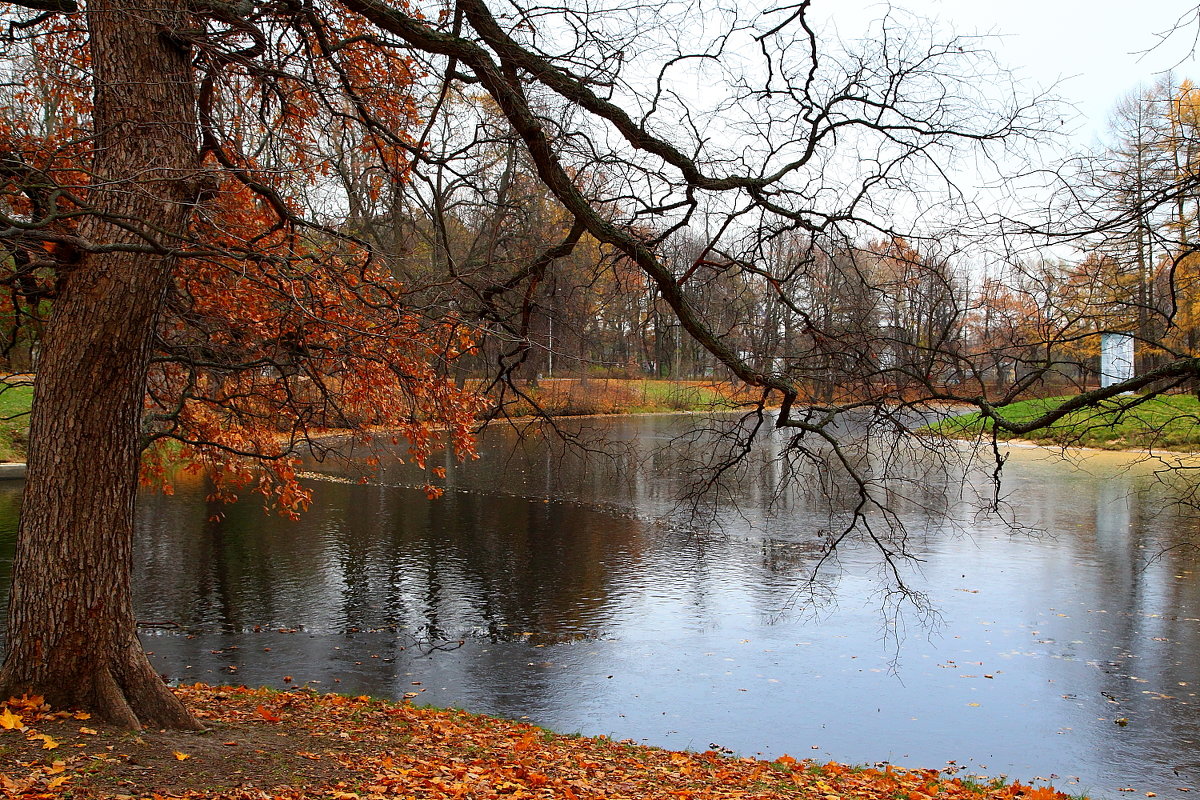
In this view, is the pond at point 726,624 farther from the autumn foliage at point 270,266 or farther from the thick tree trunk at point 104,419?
the thick tree trunk at point 104,419

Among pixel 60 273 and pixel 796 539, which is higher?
pixel 60 273

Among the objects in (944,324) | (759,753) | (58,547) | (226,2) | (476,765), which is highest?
(226,2)

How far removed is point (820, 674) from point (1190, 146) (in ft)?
18.7

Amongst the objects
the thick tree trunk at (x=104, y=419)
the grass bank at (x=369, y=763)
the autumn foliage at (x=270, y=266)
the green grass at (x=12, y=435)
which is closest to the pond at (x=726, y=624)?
the grass bank at (x=369, y=763)

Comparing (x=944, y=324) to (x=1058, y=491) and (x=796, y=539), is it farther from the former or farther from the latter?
(x=1058, y=491)

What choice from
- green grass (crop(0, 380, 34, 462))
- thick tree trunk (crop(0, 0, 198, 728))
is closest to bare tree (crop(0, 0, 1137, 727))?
thick tree trunk (crop(0, 0, 198, 728))

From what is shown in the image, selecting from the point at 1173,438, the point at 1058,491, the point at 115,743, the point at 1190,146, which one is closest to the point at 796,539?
the point at 1058,491

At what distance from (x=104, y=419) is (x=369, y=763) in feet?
8.02

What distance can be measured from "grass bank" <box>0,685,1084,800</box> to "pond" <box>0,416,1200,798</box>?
1.01 metres

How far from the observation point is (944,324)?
20.9 feet

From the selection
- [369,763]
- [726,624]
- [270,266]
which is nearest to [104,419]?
[270,266]

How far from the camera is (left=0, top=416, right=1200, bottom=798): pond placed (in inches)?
303

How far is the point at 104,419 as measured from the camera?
493cm

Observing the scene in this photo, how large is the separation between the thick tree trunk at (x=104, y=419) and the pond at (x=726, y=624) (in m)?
3.58
